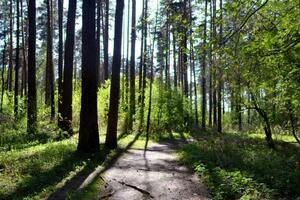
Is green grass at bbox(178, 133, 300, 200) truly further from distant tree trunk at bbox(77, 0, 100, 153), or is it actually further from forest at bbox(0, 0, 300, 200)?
distant tree trunk at bbox(77, 0, 100, 153)

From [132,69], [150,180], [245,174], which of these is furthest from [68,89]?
[245,174]

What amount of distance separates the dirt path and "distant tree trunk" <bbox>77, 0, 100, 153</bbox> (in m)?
1.32

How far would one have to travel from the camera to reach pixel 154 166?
492 inches

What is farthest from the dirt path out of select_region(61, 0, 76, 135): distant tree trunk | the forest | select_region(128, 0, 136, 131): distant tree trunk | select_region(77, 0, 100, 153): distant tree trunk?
select_region(128, 0, 136, 131): distant tree trunk

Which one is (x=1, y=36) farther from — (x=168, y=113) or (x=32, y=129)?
(x=32, y=129)

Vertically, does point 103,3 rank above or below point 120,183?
above

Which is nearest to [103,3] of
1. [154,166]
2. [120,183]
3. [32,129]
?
[32,129]

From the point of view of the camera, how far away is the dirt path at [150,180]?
892 cm

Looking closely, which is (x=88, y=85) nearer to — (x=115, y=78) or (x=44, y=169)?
(x=115, y=78)

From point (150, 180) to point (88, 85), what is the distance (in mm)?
4364

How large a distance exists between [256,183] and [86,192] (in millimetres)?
3852

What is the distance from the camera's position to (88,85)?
13.2 metres

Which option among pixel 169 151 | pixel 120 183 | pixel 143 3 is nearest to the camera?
pixel 120 183

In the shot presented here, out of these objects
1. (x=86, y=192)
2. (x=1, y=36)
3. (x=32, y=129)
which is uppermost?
(x=1, y=36)
